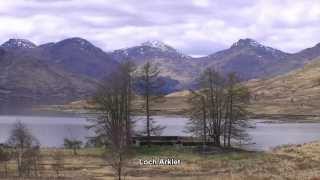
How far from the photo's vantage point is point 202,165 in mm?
68688

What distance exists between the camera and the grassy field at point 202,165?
56.6m

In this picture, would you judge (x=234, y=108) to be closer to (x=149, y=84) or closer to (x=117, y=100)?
(x=149, y=84)

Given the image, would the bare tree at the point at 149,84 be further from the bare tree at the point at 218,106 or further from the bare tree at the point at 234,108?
the bare tree at the point at 234,108

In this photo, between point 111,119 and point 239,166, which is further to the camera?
point 111,119

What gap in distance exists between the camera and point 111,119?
86750mm

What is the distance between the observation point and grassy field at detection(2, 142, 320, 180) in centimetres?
5659

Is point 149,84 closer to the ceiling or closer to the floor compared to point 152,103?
closer to the ceiling

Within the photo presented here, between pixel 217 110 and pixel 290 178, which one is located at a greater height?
pixel 217 110

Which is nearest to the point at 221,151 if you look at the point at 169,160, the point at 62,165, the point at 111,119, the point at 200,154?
the point at 200,154

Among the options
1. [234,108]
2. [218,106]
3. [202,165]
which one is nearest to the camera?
[202,165]

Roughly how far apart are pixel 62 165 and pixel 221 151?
23406 millimetres

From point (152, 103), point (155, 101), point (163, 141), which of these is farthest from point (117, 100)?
point (163, 141)

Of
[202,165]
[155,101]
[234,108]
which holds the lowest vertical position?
[202,165]

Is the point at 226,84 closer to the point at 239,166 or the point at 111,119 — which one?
the point at 111,119
